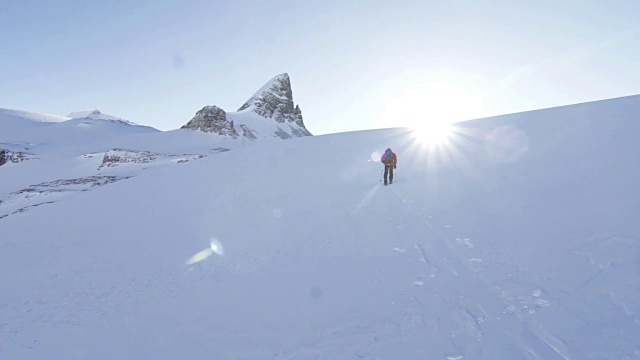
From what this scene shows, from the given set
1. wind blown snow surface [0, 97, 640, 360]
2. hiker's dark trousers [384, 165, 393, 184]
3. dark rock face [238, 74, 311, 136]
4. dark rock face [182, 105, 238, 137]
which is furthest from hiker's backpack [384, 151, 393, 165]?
dark rock face [238, 74, 311, 136]

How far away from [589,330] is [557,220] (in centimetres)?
418

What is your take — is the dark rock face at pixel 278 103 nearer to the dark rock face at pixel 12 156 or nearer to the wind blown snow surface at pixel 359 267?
the dark rock face at pixel 12 156

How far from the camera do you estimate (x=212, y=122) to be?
75562 millimetres

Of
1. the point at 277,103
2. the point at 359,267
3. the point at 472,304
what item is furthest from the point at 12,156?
the point at 277,103

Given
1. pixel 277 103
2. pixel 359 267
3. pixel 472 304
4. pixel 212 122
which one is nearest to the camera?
pixel 472 304

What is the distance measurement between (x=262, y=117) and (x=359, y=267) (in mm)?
99458

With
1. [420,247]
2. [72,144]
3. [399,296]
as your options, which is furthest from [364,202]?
[72,144]

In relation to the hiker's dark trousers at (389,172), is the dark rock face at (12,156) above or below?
below

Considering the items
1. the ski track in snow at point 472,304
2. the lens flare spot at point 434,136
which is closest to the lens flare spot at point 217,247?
the ski track in snow at point 472,304

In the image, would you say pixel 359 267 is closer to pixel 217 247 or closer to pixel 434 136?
pixel 217 247

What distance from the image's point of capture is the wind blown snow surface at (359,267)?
4855mm

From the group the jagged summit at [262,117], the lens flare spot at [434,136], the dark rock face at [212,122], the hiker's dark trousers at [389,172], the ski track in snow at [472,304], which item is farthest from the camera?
the jagged summit at [262,117]

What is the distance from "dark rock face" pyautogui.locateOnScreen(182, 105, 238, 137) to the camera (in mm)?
74562

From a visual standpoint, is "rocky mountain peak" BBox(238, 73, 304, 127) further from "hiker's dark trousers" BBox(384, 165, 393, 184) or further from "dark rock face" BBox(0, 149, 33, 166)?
"hiker's dark trousers" BBox(384, 165, 393, 184)
